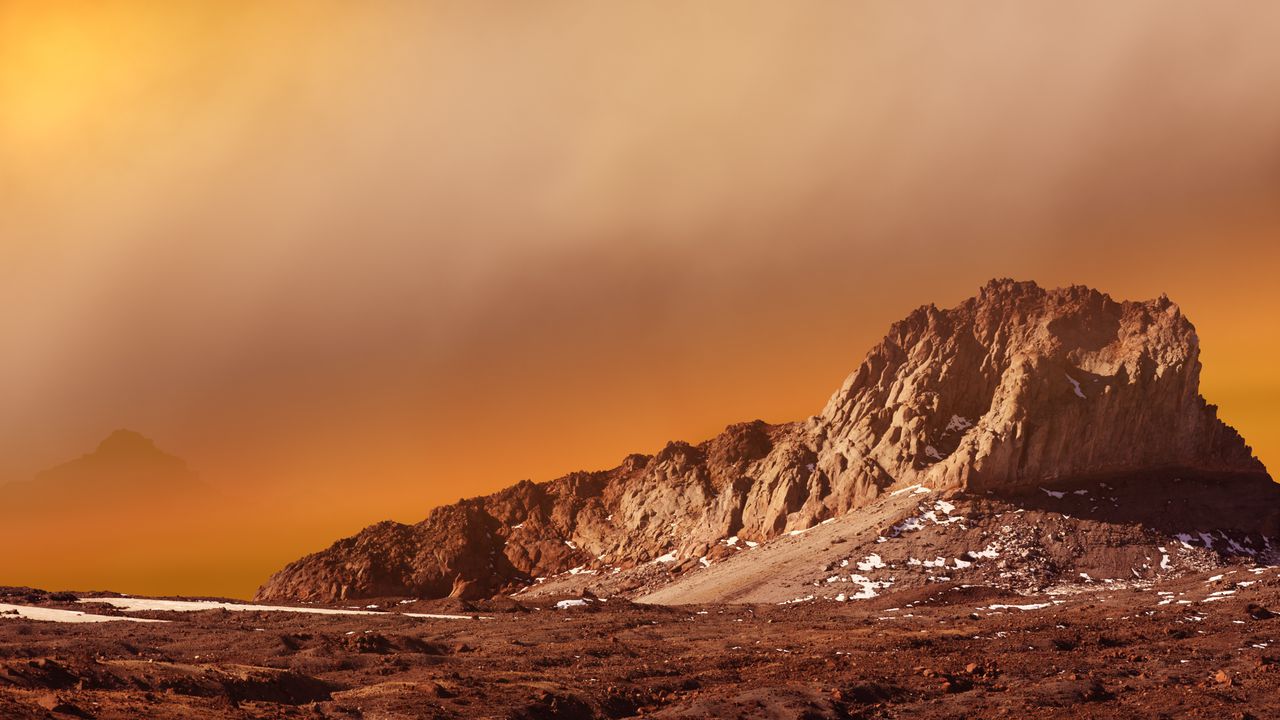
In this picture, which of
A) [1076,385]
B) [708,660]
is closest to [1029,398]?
[1076,385]

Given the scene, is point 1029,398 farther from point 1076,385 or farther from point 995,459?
point 995,459

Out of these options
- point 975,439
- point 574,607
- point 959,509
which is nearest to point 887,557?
point 959,509

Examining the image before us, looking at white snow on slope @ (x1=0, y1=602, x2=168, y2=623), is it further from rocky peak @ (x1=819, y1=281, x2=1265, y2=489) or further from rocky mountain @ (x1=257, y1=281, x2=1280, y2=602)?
rocky peak @ (x1=819, y1=281, x2=1265, y2=489)

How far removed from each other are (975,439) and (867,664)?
79.6 meters

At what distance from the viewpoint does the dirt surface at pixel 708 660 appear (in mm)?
59125

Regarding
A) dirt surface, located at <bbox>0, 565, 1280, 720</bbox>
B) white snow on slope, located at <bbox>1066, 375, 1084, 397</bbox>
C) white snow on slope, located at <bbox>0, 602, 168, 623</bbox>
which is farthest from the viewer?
white snow on slope, located at <bbox>1066, 375, 1084, 397</bbox>

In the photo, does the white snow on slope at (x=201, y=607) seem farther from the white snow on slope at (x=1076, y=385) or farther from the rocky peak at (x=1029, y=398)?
the white snow on slope at (x=1076, y=385)

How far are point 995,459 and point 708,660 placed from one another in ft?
257

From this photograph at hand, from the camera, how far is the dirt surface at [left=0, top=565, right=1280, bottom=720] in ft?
194

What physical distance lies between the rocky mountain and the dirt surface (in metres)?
15.5

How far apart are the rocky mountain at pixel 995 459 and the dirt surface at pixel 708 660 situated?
15515 mm

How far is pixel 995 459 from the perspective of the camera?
14525 centimetres

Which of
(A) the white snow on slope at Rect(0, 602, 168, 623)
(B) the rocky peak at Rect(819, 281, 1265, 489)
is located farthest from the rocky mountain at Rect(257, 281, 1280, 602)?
(A) the white snow on slope at Rect(0, 602, 168, 623)

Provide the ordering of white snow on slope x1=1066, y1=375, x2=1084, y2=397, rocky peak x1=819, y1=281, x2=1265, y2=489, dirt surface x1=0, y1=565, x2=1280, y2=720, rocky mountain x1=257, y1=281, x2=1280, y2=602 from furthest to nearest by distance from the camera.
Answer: white snow on slope x1=1066, y1=375, x2=1084, y2=397
rocky peak x1=819, y1=281, x2=1265, y2=489
rocky mountain x1=257, y1=281, x2=1280, y2=602
dirt surface x1=0, y1=565, x2=1280, y2=720
